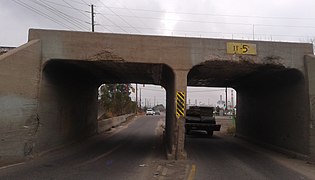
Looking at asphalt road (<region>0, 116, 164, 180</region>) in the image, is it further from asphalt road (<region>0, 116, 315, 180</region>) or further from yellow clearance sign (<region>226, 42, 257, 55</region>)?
yellow clearance sign (<region>226, 42, 257, 55</region>)

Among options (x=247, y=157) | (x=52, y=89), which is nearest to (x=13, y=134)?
(x=52, y=89)

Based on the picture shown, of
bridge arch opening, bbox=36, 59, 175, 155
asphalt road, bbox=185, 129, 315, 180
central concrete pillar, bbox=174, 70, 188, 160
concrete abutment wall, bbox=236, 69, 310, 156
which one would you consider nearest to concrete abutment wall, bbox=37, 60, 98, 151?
bridge arch opening, bbox=36, 59, 175, 155

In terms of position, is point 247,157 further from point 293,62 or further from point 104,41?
point 104,41

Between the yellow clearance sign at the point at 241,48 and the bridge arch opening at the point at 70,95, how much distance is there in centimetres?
282

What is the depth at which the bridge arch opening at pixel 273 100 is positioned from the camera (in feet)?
51.5

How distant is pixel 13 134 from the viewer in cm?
1309

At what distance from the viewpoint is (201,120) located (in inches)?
1124

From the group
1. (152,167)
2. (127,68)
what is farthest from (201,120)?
(152,167)

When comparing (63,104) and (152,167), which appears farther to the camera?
(63,104)

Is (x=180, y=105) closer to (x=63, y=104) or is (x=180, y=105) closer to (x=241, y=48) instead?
(x=241, y=48)

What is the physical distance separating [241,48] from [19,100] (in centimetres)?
960

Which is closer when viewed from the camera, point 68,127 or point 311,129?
point 311,129

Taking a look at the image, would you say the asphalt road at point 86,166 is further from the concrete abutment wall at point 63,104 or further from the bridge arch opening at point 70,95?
the bridge arch opening at point 70,95

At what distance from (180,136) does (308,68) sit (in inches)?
255
